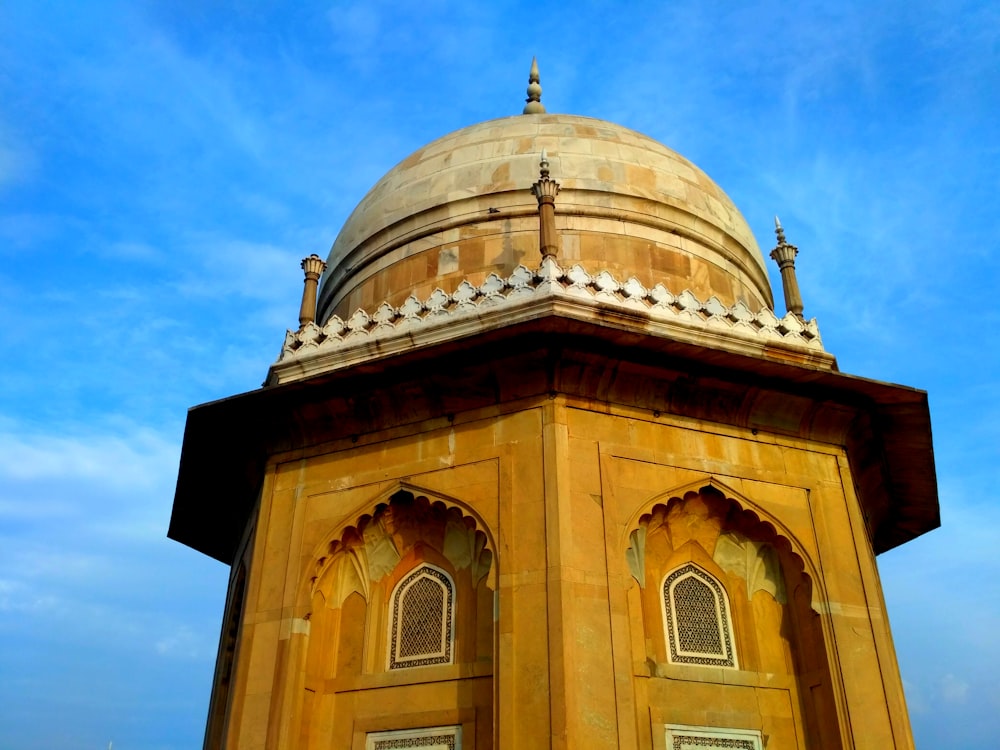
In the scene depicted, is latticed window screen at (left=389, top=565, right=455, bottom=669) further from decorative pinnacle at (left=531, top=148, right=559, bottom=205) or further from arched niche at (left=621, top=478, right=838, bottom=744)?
decorative pinnacle at (left=531, top=148, right=559, bottom=205)

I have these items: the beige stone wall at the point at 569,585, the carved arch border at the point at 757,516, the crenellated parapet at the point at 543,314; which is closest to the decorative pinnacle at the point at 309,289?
the crenellated parapet at the point at 543,314

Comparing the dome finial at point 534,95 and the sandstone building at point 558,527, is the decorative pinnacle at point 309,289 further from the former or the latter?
the dome finial at point 534,95

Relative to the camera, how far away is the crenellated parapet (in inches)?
406

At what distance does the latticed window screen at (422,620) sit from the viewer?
954cm

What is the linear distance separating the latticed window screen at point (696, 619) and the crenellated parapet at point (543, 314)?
2.54 m

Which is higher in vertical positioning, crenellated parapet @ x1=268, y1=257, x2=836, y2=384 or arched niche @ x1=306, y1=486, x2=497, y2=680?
crenellated parapet @ x1=268, y1=257, x2=836, y2=384

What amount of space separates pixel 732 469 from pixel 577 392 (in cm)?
185

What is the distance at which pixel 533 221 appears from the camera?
1273 cm

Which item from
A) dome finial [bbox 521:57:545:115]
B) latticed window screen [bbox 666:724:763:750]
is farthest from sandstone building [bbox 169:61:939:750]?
dome finial [bbox 521:57:545:115]

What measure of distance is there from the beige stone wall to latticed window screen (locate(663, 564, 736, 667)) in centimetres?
11

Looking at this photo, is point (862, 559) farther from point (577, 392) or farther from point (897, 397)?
point (577, 392)

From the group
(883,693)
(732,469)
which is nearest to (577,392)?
(732,469)

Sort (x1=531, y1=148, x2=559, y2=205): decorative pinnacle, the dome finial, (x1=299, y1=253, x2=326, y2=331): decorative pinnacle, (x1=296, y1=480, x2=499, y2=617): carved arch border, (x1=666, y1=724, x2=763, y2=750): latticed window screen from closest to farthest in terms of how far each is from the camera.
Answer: (x1=666, y1=724, x2=763, y2=750): latticed window screen, (x1=296, y1=480, x2=499, y2=617): carved arch border, (x1=531, y1=148, x2=559, y2=205): decorative pinnacle, (x1=299, y1=253, x2=326, y2=331): decorative pinnacle, the dome finial

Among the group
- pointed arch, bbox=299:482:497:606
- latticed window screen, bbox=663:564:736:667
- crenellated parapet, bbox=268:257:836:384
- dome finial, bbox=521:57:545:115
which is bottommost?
latticed window screen, bbox=663:564:736:667
